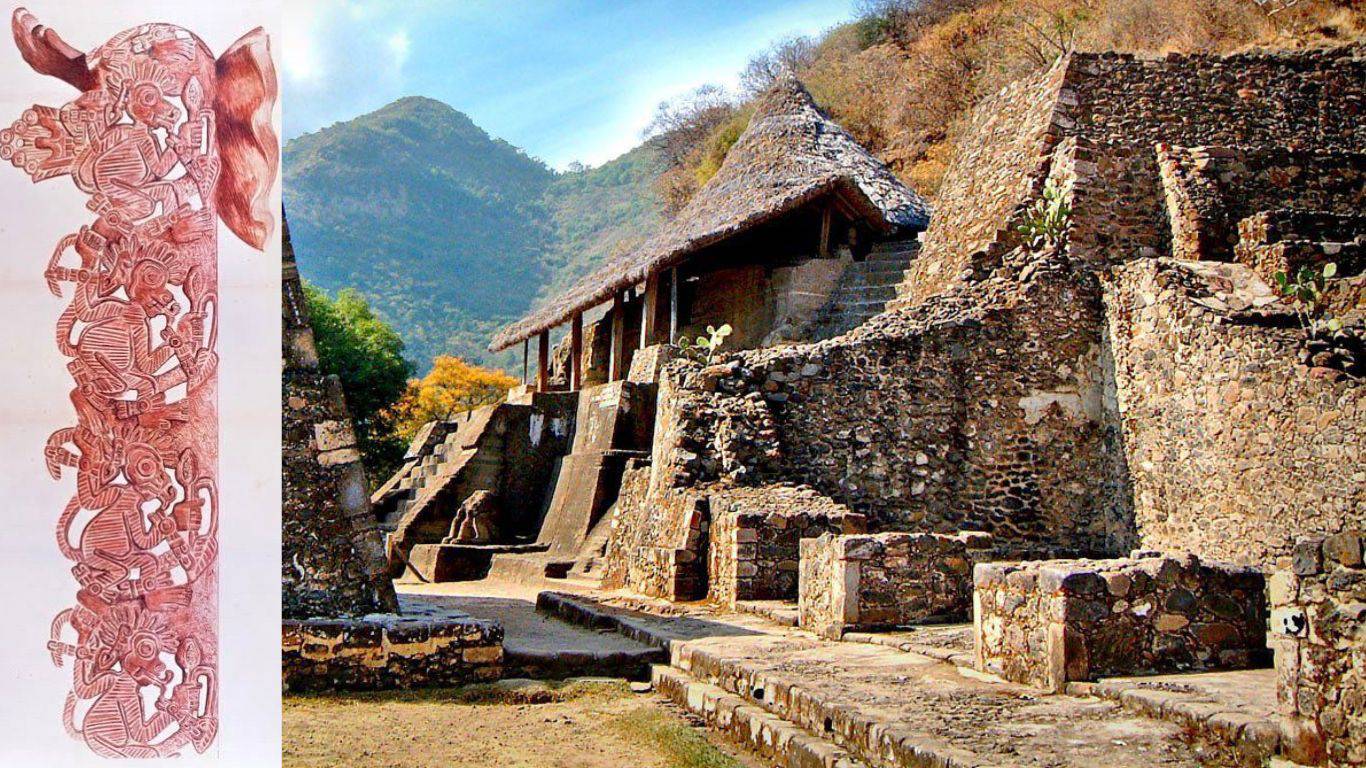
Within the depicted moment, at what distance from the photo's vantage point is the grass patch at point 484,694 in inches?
280

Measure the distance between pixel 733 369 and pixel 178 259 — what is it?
7.78m

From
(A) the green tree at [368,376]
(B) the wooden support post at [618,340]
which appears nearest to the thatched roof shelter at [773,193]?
(B) the wooden support post at [618,340]

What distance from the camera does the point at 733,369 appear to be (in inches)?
499

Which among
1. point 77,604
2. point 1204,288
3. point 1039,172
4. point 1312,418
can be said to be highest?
point 1039,172

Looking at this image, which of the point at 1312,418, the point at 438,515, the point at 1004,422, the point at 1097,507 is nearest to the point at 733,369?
the point at 1004,422

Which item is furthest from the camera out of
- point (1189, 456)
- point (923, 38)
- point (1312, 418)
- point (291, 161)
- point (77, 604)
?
point (291, 161)

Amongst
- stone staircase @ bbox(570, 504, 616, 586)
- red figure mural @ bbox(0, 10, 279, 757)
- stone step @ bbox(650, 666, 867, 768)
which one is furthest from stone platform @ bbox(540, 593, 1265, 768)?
stone staircase @ bbox(570, 504, 616, 586)

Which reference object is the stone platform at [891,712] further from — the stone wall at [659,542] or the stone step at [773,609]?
the stone wall at [659,542]

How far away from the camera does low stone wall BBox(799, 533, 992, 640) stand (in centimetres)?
830

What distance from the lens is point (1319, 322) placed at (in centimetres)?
1063

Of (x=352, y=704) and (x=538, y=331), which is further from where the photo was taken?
(x=538, y=331)

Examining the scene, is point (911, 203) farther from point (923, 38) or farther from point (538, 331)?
point (923, 38)

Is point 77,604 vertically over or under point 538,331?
under

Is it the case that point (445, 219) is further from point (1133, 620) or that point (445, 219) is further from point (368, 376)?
point (1133, 620)
